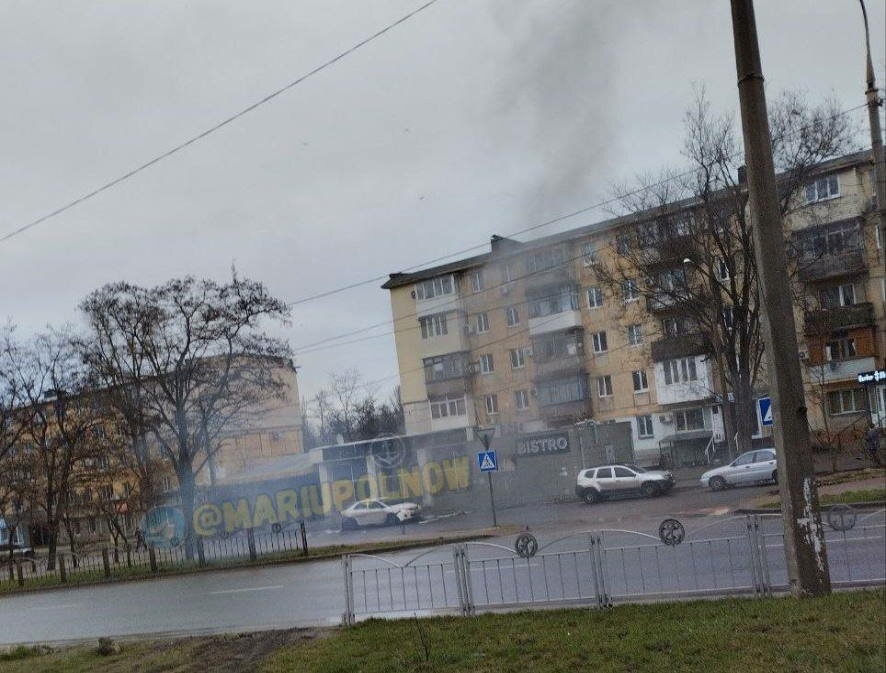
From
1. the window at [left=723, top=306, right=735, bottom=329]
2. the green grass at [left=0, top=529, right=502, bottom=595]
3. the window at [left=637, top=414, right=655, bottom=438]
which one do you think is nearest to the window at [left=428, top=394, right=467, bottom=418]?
the green grass at [left=0, top=529, right=502, bottom=595]

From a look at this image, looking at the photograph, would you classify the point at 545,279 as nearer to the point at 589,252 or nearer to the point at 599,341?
the point at 589,252

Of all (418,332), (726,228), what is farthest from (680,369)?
(418,332)

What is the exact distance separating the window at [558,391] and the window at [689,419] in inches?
513

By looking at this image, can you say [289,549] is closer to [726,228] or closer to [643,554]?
[726,228]

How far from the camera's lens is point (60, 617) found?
739 inches

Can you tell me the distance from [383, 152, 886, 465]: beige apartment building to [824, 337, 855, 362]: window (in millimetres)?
50

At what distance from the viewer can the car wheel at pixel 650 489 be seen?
1169 inches

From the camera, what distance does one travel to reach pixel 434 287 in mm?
17422

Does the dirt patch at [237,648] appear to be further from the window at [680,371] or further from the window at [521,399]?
the window at [680,371]

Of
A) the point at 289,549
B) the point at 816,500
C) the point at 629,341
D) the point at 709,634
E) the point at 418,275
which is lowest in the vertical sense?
the point at 289,549

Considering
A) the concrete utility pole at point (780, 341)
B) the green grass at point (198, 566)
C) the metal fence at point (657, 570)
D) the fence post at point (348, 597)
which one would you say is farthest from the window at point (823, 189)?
the green grass at point (198, 566)

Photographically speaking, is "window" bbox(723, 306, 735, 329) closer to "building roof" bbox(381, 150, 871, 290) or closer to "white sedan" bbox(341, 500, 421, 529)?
"building roof" bbox(381, 150, 871, 290)

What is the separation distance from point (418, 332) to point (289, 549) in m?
13.2

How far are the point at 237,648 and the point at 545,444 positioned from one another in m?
13.1
